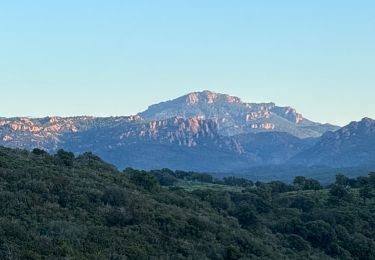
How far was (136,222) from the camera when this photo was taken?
45.9m

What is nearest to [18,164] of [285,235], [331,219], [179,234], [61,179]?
[61,179]

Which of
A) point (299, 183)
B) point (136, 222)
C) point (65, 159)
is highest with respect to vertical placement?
point (65, 159)

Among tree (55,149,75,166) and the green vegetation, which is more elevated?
tree (55,149,75,166)

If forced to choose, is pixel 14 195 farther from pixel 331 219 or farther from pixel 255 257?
pixel 331 219

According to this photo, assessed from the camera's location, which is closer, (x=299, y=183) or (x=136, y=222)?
(x=136, y=222)

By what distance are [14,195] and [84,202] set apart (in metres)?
6.37

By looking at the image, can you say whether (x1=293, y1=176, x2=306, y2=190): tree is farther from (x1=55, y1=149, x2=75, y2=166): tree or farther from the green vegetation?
(x1=55, y1=149, x2=75, y2=166): tree

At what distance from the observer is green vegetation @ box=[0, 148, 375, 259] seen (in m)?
37.5

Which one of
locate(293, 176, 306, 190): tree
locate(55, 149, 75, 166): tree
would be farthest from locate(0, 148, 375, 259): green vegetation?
locate(293, 176, 306, 190): tree

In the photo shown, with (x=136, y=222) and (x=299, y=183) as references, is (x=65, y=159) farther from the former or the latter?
(x=299, y=183)

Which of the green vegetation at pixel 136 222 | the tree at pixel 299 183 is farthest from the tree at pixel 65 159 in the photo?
the tree at pixel 299 183

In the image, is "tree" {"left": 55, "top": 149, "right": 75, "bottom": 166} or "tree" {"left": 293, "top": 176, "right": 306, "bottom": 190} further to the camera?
"tree" {"left": 293, "top": 176, "right": 306, "bottom": 190}

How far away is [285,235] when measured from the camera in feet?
218

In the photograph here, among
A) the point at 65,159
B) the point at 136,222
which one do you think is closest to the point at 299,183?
the point at 65,159
